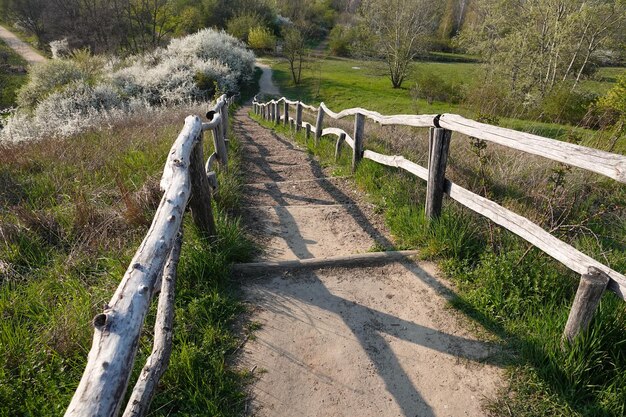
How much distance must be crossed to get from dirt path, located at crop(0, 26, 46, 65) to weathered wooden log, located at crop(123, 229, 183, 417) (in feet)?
155

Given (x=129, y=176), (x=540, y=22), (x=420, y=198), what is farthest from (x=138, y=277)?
(x=540, y=22)

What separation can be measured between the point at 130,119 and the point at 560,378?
12.1m

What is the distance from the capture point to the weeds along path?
2.59 meters

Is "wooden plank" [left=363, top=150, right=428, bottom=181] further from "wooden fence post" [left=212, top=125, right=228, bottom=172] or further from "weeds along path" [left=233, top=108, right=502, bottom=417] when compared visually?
"wooden fence post" [left=212, top=125, right=228, bottom=172]

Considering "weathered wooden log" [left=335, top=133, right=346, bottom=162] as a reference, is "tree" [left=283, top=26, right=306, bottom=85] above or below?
above

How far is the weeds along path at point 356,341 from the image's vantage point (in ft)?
8.50

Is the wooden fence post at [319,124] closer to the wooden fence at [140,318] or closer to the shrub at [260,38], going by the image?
the wooden fence at [140,318]

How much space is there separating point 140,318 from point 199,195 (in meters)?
2.16

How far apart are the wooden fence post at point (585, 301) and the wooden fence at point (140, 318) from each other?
9.03 feet

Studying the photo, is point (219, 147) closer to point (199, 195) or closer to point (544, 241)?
point (199, 195)

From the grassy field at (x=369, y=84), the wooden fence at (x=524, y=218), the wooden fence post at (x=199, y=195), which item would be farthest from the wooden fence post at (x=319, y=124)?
the grassy field at (x=369, y=84)

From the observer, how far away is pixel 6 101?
27625 millimetres

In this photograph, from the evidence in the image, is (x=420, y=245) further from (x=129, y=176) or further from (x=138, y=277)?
(x=129, y=176)

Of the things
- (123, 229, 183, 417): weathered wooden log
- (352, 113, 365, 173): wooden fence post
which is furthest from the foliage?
(123, 229, 183, 417): weathered wooden log
